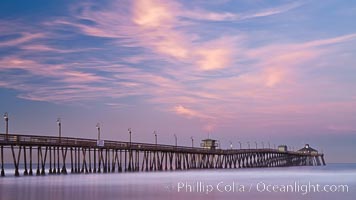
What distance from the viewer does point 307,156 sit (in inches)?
6245

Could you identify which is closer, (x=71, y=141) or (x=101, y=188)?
(x=101, y=188)

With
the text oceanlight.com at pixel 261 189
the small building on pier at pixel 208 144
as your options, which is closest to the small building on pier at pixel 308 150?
the small building on pier at pixel 208 144

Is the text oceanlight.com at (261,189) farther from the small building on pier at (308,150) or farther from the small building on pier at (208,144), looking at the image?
the small building on pier at (308,150)

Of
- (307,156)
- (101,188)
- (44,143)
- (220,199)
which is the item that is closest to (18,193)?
(101,188)

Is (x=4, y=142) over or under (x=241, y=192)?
over

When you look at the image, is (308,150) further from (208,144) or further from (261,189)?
(261,189)

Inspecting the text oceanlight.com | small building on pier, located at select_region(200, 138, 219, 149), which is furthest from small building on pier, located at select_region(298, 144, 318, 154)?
the text oceanlight.com

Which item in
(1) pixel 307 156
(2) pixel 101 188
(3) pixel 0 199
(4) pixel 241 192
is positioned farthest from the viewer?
(1) pixel 307 156

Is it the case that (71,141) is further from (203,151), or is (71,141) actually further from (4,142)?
(203,151)

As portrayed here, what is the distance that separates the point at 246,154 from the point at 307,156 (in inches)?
1984

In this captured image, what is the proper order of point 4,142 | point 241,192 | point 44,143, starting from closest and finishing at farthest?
point 241,192, point 4,142, point 44,143

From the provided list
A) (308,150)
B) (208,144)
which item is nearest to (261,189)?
(208,144)

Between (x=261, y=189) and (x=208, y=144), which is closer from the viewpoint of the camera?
(x=261, y=189)

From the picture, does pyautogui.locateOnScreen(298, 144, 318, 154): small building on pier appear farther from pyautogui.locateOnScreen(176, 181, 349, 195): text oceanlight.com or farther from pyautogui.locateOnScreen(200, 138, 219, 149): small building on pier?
pyautogui.locateOnScreen(176, 181, 349, 195): text oceanlight.com
